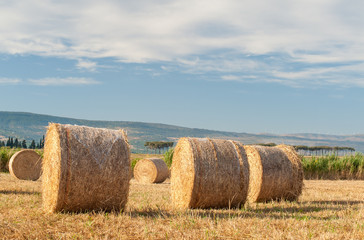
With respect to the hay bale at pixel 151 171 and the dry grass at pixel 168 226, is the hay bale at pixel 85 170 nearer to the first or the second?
the dry grass at pixel 168 226

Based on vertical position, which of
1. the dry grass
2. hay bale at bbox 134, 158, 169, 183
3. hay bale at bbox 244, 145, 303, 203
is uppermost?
hay bale at bbox 244, 145, 303, 203

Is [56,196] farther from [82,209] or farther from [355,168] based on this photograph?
[355,168]

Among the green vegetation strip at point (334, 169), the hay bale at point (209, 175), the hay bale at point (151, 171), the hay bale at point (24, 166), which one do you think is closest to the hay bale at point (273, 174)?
the hay bale at point (209, 175)

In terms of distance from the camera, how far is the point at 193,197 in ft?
32.8

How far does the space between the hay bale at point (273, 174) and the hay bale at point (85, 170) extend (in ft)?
13.9

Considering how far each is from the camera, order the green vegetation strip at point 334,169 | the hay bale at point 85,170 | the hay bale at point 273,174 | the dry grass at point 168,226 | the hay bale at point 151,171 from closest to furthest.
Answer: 1. the dry grass at point 168,226
2. the hay bale at point 85,170
3. the hay bale at point 273,174
4. the hay bale at point 151,171
5. the green vegetation strip at point 334,169

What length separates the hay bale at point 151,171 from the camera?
23.7 metres

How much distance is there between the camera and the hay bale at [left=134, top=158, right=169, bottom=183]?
77.7 feet

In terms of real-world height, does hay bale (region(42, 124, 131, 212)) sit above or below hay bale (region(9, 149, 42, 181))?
above

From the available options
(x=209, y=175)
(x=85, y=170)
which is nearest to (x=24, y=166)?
(x=85, y=170)

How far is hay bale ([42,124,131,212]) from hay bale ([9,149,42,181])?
13627 millimetres

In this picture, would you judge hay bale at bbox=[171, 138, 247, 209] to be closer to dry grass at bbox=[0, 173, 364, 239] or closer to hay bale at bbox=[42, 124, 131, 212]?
dry grass at bbox=[0, 173, 364, 239]

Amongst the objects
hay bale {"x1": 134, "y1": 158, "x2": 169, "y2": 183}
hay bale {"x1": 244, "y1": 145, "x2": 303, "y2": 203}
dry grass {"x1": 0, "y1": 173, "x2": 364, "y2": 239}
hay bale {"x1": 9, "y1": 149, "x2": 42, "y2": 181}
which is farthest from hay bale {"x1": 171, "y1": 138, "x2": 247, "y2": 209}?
hay bale {"x1": 9, "y1": 149, "x2": 42, "y2": 181}

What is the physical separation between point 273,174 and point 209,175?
119 inches
